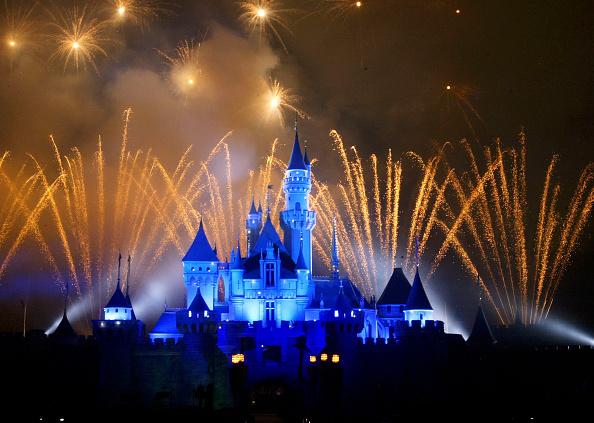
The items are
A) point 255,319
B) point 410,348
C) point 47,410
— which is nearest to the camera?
point 47,410

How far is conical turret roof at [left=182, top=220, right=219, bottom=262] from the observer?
76.5m

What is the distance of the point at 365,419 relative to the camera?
6206 centimetres

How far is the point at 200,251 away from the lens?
76.8 m

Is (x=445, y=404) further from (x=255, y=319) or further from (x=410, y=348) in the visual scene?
(x=255, y=319)

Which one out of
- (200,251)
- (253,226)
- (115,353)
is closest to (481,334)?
(253,226)

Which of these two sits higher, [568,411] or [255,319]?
[255,319]

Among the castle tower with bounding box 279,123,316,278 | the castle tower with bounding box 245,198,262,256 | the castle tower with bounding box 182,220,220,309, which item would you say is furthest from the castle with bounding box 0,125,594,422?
the castle tower with bounding box 245,198,262,256

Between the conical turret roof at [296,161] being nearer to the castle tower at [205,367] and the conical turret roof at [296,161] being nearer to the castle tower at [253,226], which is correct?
Result: the castle tower at [253,226]

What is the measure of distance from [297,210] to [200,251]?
8849mm

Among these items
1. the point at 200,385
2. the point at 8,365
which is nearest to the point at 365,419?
the point at 200,385

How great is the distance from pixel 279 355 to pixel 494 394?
15515 mm

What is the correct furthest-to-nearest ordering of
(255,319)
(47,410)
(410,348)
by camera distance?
(255,319) → (410,348) → (47,410)

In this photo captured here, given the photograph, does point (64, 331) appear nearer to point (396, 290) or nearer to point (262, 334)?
point (262, 334)

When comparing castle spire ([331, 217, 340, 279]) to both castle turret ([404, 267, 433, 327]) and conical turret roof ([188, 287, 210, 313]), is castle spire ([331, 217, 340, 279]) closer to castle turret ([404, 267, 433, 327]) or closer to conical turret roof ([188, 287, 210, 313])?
castle turret ([404, 267, 433, 327])
